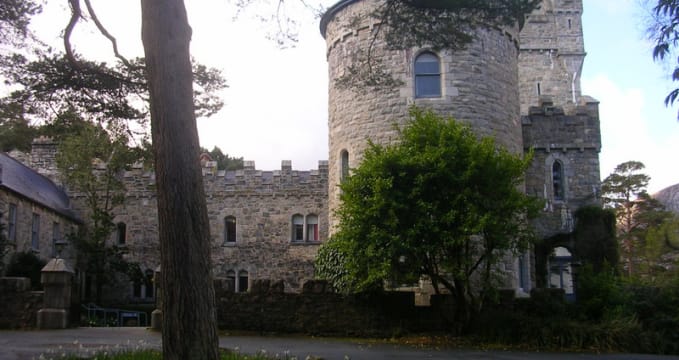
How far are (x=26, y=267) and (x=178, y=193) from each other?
1790 cm

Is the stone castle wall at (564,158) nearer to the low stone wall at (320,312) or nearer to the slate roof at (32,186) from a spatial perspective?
the low stone wall at (320,312)

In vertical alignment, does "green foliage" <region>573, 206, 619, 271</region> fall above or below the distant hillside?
below

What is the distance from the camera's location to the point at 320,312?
16281 millimetres

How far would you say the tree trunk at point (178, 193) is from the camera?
26.1ft

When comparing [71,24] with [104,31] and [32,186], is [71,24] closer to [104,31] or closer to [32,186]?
[104,31]

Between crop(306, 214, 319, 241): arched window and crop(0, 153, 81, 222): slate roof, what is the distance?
9.90m

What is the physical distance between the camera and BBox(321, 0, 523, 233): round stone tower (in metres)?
19.0

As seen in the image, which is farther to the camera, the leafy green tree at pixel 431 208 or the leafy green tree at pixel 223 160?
the leafy green tree at pixel 223 160

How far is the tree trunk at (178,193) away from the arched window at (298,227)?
73.1 feet

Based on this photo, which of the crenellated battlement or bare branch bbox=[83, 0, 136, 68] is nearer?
bare branch bbox=[83, 0, 136, 68]

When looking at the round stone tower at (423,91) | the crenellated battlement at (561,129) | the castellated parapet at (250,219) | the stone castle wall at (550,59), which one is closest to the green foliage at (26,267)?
the castellated parapet at (250,219)

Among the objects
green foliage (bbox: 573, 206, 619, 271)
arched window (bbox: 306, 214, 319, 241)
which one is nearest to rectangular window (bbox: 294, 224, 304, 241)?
arched window (bbox: 306, 214, 319, 241)

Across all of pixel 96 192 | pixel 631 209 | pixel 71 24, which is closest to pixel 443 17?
pixel 71 24

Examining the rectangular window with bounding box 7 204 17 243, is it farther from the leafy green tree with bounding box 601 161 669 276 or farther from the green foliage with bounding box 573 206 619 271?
the leafy green tree with bounding box 601 161 669 276
